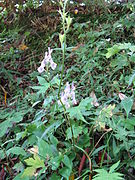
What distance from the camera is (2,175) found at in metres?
1.38

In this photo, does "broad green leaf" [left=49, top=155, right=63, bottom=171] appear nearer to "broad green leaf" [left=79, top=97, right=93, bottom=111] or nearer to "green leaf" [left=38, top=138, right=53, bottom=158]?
"green leaf" [left=38, top=138, right=53, bottom=158]

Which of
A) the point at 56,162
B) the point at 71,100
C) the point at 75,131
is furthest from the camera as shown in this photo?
the point at 71,100

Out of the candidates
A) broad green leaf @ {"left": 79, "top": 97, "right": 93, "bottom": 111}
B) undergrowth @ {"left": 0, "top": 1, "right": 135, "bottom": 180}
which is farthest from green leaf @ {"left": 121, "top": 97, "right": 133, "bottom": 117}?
broad green leaf @ {"left": 79, "top": 97, "right": 93, "bottom": 111}

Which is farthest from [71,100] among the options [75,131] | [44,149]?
[44,149]

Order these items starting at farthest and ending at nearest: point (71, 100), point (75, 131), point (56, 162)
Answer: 1. point (71, 100)
2. point (75, 131)
3. point (56, 162)

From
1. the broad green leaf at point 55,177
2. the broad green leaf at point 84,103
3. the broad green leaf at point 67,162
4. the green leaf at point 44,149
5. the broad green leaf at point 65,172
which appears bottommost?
the broad green leaf at point 55,177

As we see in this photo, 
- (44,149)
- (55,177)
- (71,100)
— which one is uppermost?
(71,100)

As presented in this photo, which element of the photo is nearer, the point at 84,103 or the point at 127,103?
the point at 84,103

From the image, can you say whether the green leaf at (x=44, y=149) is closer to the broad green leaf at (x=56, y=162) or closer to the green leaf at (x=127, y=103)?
the broad green leaf at (x=56, y=162)

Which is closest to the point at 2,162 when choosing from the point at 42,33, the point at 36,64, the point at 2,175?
the point at 2,175

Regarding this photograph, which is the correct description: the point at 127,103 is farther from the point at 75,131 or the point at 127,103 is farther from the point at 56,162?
the point at 56,162

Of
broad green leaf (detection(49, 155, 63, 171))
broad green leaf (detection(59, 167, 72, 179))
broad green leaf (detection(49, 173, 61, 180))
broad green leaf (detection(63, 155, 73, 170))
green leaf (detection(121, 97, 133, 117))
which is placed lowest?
broad green leaf (detection(49, 173, 61, 180))

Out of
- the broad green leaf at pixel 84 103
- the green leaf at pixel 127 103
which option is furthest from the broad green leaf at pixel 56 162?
the green leaf at pixel 127 103

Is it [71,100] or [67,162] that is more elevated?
[71,100]
